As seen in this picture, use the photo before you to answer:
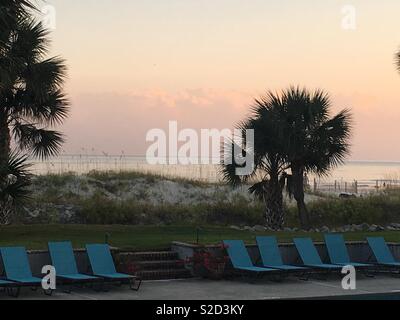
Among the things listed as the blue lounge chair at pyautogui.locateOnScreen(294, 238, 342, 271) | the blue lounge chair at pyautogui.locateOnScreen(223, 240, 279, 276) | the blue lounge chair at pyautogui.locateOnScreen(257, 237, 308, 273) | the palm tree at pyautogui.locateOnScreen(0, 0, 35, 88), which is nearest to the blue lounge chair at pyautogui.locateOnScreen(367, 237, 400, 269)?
the blue lounge chair at pyautogui.locateOnScreen(294, 238, 342, 271)

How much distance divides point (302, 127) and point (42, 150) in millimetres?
9137

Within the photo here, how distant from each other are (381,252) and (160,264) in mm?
5222

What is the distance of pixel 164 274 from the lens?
14141 millimetres

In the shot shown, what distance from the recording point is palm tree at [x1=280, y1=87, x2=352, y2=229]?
23609 millimetres

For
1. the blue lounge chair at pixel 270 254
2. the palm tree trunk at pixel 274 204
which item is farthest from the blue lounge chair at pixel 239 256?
the palm tree trunk at pixel 274 204

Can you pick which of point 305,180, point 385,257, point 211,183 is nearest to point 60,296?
point 385,257

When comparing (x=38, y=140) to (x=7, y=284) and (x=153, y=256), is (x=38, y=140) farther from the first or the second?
(x=7, y=284)

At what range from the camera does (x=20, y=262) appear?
1197 centimetres

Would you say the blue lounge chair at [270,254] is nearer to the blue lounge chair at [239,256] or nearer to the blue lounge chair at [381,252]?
→ the blue lounge chair at [239,256]

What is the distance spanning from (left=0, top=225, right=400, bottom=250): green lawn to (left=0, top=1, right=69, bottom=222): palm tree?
2.35 metres

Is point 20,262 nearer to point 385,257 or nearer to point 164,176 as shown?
point 385,257

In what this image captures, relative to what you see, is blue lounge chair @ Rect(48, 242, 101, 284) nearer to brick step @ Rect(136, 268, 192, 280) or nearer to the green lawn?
brick step @ Rect(136, 268, 192, 280)
